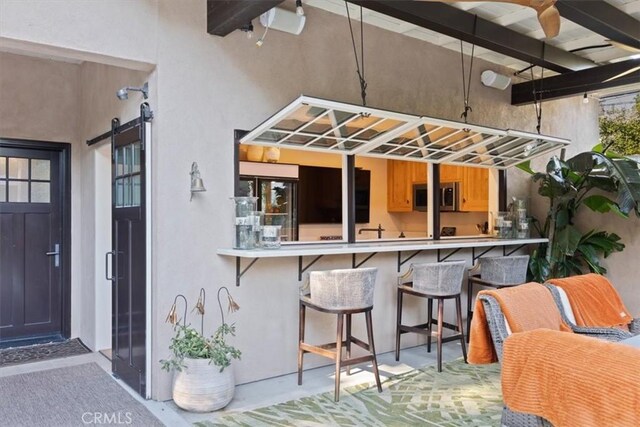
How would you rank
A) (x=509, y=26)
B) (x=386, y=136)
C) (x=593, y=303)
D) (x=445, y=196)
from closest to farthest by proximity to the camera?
(x=593, y=303)
(x=386, y=136)
(x=509, y=26)
(x=445, y=196)

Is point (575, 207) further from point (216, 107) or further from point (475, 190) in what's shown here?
point (216, 107)

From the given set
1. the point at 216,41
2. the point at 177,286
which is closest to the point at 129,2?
the point at 216,41

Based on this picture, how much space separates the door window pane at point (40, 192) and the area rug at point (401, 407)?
3292mm

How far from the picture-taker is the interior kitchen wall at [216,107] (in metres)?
3.40

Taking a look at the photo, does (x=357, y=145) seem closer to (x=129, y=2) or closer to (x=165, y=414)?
(x=129, y=2)

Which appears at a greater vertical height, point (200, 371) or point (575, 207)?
point (575, 207)

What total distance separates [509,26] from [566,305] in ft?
8.91

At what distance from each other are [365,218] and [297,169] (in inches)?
56.7

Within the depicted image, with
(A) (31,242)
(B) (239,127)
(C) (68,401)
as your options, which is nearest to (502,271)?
(B) (239,127)

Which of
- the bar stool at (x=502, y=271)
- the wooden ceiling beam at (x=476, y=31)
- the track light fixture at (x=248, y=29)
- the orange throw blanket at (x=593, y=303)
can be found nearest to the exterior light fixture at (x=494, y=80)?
the wooden ceiling beam at (x=476, y=31)

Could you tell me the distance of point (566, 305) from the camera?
338 cm

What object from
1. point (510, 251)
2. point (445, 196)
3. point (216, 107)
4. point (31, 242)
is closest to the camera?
point (216, 107)

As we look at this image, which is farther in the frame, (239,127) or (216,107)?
(239,127)

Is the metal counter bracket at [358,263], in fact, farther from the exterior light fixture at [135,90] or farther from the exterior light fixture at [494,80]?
the exterior light fixture at [494,80]
